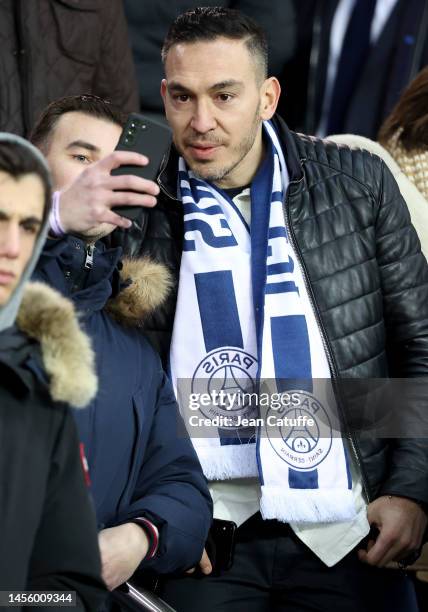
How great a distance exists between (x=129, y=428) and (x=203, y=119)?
3.08ft

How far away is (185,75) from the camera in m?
3.07

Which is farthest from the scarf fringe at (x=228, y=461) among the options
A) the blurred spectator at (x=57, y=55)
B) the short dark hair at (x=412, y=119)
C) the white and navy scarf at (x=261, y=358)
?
the blurred spectator at (x=57, y=55)

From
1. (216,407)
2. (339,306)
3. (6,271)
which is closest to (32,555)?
(6,271)

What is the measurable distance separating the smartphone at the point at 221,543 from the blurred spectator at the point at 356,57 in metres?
2.56

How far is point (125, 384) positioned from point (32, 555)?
61cm

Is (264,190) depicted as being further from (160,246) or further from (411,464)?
(411,464)

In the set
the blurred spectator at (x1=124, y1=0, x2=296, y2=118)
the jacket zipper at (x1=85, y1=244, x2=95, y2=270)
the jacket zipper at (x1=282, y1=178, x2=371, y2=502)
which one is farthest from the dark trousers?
the blurred spectator at (x1=124, y1=0, x2=296, y2=118)

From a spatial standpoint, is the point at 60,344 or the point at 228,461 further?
the point at 228,461

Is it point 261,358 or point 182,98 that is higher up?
point 182,98

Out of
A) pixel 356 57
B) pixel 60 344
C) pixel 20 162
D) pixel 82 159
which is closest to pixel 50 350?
pixel 60 344

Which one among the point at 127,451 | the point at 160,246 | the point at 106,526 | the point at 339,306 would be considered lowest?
the point at 106,526

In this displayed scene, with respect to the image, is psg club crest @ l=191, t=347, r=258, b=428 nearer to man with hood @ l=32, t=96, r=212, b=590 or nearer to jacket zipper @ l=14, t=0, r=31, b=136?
man with hood @ l=32, t=96, r=212, b=590

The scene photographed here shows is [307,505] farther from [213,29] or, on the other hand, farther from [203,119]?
[213,29]

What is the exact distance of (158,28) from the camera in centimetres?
459
